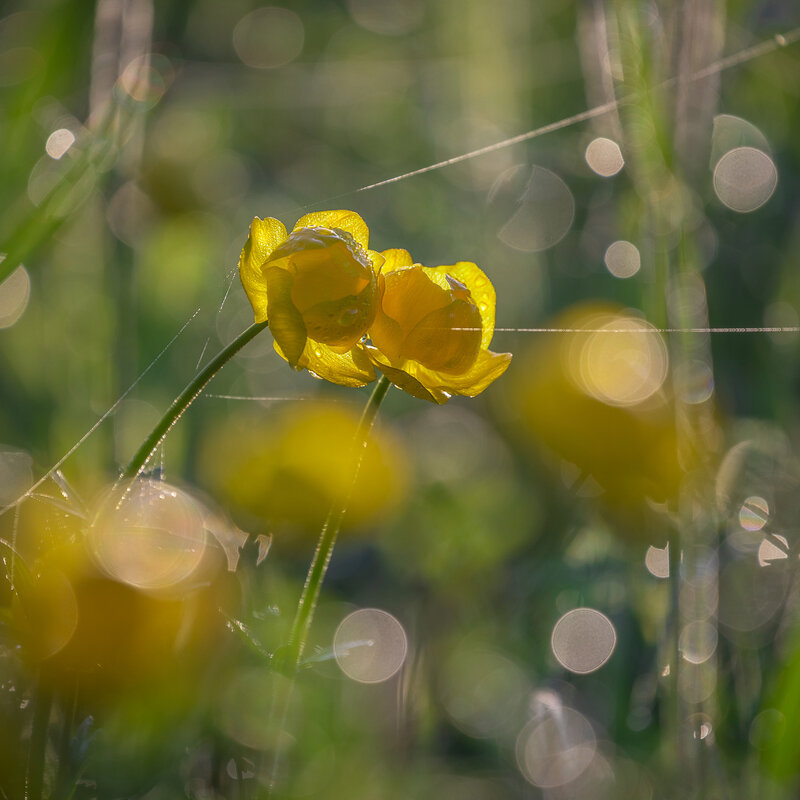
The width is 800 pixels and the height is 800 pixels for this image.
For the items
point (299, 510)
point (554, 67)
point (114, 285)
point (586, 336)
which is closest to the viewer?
point (299, 510)

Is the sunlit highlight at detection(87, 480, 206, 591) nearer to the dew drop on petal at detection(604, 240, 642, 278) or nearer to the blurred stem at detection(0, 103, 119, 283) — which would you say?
the blurred stem at detection(0, 103, 119, 283)

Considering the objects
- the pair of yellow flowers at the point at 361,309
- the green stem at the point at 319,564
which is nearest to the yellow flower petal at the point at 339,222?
the pair of yellow flowers at the point at 361,309

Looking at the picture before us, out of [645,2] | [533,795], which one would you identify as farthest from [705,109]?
[533,795]

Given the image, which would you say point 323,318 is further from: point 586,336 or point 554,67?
point 554,67

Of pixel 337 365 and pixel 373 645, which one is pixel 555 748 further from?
pixel 337 365

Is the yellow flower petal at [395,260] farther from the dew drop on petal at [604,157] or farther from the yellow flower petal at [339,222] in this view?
the dew drop on petal at [604,157]

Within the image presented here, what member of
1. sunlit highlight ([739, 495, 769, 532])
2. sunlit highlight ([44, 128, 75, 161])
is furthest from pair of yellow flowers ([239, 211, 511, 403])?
sunlit highlight ([44, 128, 75, 161])

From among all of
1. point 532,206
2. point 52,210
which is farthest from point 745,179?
point 52,210
